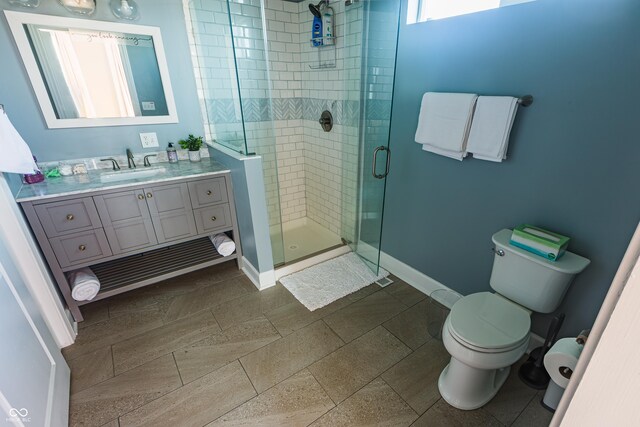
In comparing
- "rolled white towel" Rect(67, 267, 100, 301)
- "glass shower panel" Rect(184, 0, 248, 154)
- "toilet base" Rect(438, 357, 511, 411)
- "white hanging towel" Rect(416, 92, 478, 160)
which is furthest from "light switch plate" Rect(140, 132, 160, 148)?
"toilet base" Rect(438, 357, 511, 411)

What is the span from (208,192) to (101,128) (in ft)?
3.05

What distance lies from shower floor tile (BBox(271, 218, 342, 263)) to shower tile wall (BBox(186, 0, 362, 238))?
8 centimetres

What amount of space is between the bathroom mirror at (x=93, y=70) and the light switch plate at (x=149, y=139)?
0.10m

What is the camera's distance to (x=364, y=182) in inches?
103

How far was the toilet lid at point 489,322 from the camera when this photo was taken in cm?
140

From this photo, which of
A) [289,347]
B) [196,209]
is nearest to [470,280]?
[289,347]

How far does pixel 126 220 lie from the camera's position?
2.07 meters

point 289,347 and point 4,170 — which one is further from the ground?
point 4,170

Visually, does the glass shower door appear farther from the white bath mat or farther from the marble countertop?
the marble countertop

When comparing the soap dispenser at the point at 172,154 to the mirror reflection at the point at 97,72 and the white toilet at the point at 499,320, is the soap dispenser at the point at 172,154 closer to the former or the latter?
the mirror reflection at the point at 97,72

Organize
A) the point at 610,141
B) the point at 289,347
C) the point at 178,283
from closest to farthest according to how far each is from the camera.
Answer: the point at 610,141 < the point at 289,347 < the point at 178,283

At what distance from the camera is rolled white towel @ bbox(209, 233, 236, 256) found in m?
2.52

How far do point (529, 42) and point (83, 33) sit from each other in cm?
272

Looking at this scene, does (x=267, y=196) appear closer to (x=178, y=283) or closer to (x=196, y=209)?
(x=196, y=209)
